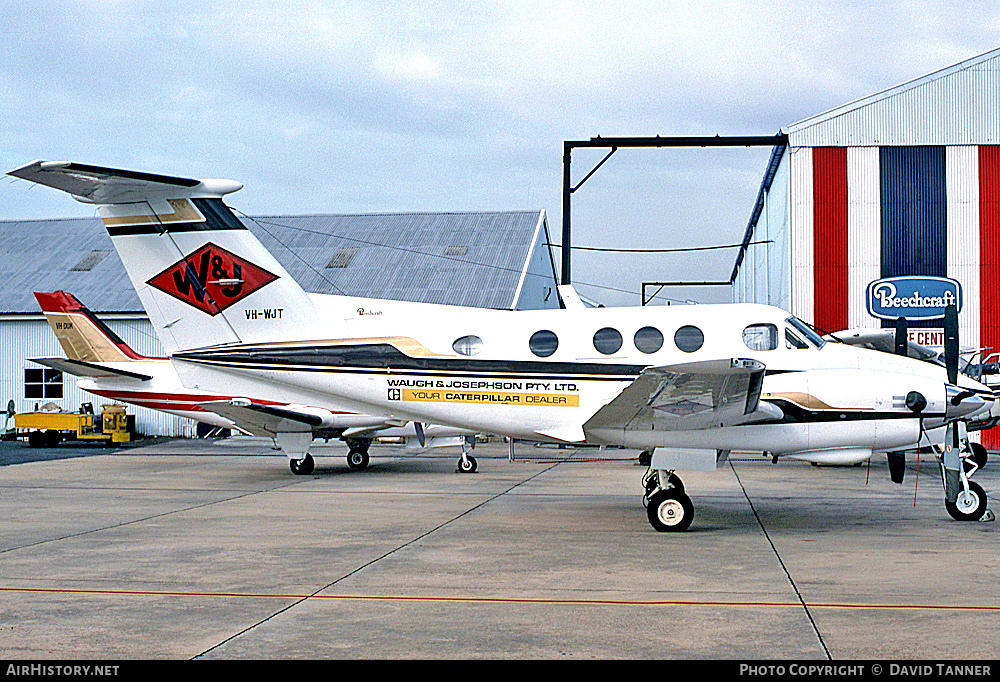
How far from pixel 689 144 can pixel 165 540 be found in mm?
21256

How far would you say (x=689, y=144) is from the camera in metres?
27.9

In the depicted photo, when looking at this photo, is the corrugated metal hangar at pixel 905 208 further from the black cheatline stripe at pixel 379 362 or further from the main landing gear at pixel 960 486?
the black cheatline stripe at pixel 379 362

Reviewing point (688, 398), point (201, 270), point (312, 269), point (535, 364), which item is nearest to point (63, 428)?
point (312, 269)

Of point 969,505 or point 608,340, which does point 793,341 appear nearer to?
point 608,340

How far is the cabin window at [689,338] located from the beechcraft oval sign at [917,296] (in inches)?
628

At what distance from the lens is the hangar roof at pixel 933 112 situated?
25.7 metres

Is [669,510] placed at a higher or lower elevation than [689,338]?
lower

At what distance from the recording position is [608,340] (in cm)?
1216

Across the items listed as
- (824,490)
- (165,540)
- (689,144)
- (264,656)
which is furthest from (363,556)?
(689,144)

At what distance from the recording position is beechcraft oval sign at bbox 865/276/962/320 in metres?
25.6

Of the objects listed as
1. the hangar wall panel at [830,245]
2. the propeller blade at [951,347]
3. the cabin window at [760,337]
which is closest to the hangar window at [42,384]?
the hangar wall panel at [830,245]

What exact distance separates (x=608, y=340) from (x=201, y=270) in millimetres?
5693

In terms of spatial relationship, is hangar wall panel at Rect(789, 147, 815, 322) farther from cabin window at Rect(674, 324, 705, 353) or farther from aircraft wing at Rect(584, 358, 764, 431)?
aircraft wing at Rect(584, 358, 764, 431)

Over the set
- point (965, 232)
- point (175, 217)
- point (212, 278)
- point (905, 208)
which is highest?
point (905, 208)
